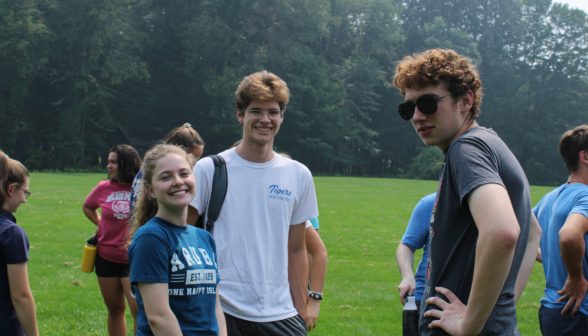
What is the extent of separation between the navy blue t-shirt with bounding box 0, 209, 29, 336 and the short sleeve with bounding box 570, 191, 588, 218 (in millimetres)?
3607

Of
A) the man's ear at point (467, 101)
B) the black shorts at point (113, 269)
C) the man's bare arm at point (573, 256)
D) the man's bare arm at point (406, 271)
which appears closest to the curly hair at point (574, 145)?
the man's bare arm at point (573, 256)

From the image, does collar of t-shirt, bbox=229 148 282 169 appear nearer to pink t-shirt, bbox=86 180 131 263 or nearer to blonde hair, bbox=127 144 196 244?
blonde hair, bbox=127 144 196 244

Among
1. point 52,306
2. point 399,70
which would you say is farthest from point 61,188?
point 399,70

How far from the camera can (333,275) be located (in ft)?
29.4

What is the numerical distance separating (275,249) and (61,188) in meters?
21.0

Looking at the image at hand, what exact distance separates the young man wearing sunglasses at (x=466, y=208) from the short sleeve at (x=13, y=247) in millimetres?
2378

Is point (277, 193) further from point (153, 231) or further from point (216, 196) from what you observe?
point (153, 231)

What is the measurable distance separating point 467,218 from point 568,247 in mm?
1630

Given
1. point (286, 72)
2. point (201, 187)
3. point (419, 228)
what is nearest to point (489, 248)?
point (201, 187)

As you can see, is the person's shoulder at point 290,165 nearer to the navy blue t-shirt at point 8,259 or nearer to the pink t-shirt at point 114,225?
the navy blue t-shirt at point 8,259

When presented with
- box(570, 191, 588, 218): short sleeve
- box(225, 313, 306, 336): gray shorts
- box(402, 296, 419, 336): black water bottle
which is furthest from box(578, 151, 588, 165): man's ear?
box(225, 313, 306, 336): gray shorts

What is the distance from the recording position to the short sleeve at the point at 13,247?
9.75 ft

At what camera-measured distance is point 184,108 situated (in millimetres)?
48688

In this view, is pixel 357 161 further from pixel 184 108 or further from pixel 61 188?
pixel 61 188
